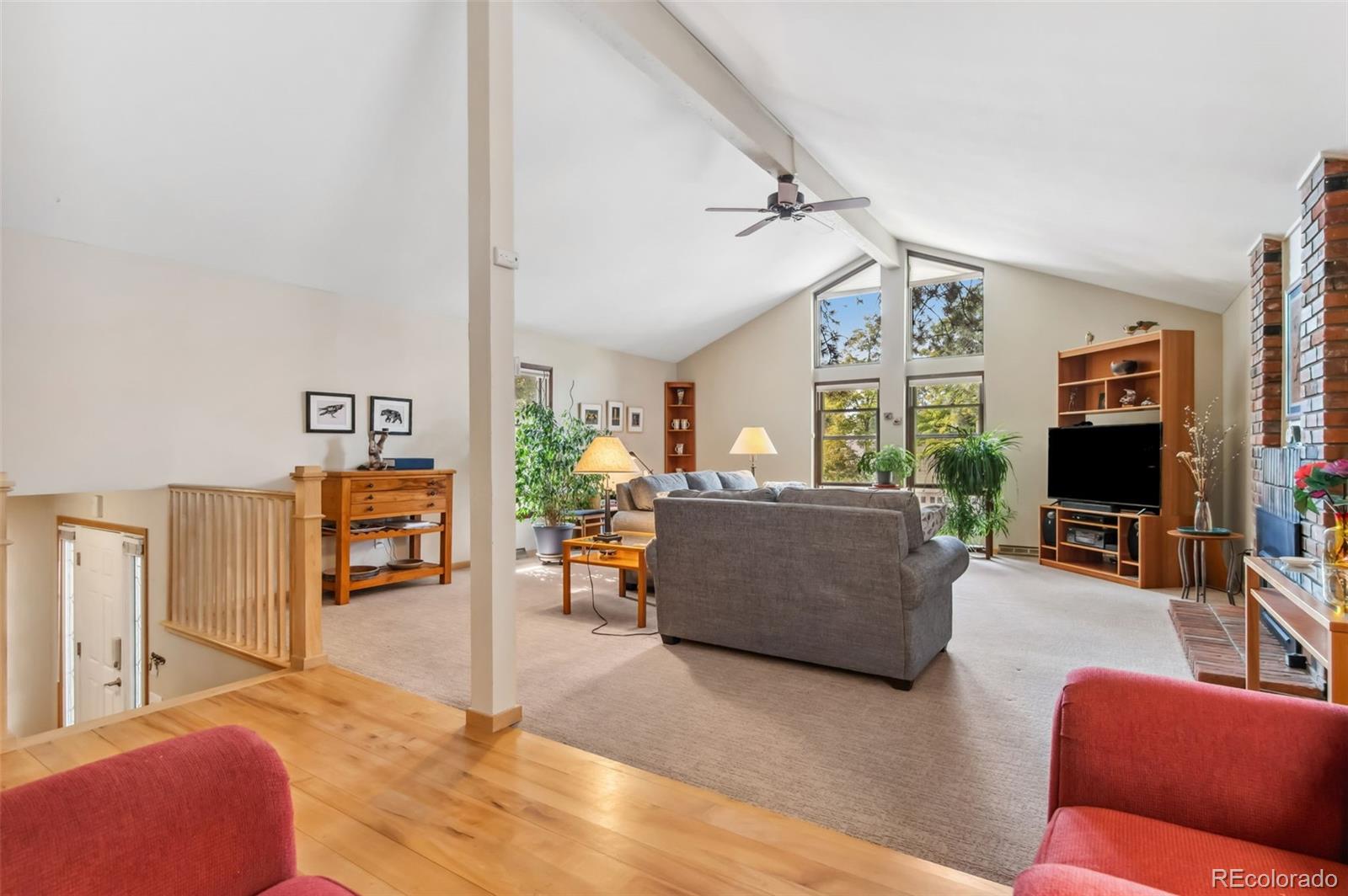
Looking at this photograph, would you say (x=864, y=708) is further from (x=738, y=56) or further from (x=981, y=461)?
(x=981, y=461)

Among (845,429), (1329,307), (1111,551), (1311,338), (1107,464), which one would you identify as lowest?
(1111,551)

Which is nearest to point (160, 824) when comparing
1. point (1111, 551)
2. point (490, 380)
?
point (490, 380)

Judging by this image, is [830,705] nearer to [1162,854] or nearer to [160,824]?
[1162,854]

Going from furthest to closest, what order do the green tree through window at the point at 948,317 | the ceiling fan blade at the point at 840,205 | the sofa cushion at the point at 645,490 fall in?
the green tree through window at the point at 948,317 → the sofa cushion at the point at 645,490 → the ceiling fan blade at the point at 840,205

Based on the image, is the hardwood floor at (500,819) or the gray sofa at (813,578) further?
the gray sofa at (813,578)

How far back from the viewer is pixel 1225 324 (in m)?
5.57

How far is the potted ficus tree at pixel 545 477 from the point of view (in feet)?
20.2

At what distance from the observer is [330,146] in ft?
11.8

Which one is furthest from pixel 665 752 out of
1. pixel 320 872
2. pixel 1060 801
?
pixel 1060 801

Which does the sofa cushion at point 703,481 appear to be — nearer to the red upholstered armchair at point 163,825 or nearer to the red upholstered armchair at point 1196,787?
the red upholstered armchair at point 1196,787

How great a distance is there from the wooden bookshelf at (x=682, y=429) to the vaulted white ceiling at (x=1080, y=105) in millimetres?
4302

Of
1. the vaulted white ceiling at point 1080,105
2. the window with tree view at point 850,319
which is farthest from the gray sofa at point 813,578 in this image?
the window with tree view at point 850,319

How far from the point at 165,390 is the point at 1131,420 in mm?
7778

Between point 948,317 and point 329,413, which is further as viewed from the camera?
point 948,317
